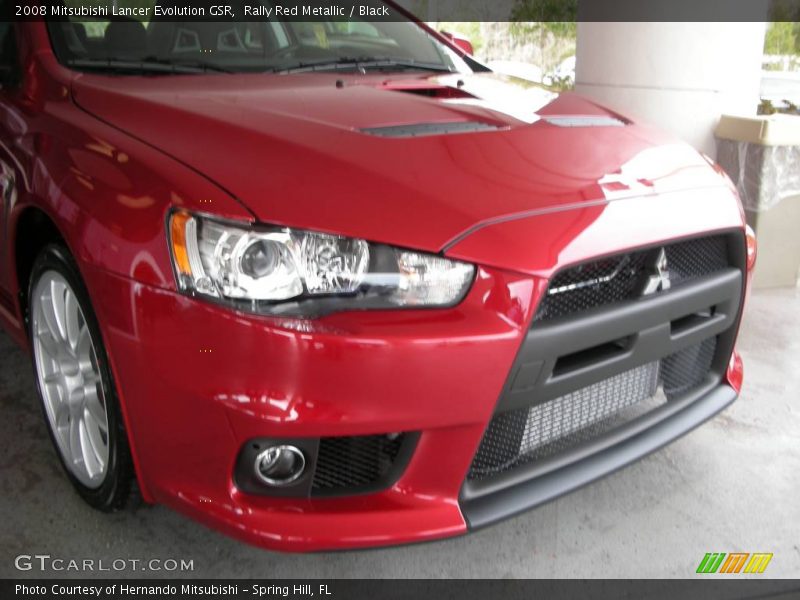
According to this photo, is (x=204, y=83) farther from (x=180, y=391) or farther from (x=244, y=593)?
(x=244, y=593)

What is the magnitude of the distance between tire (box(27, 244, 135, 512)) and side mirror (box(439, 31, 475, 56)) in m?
1.93

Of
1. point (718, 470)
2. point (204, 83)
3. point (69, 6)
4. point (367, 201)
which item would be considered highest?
point (69, 6)

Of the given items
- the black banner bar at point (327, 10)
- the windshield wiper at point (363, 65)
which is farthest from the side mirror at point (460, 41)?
the windshield wiper at point (363, 65)

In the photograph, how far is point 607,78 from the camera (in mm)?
4266

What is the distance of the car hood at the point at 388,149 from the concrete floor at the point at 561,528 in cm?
82

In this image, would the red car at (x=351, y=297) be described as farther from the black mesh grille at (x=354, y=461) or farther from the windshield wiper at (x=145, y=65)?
the windshield wiper at (x=145, y=65)

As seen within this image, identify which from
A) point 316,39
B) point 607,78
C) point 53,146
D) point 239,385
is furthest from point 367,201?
point 607,78

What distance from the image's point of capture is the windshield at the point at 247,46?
211 cm

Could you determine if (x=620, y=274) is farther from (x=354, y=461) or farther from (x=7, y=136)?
(x=7, y=136)

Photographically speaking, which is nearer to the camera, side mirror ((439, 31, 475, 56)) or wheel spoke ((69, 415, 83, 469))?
wheel spoke ((69, 415, 83, 469))

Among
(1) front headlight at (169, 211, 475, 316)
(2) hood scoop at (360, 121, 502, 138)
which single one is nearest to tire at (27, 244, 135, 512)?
(1) front headlight at (169, 211, 475, 316)

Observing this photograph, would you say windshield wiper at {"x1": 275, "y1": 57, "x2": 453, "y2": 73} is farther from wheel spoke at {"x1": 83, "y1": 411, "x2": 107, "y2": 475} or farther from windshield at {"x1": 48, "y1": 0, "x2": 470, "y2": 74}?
wheel spoke at {"x1": 83, "y1": 411, "x2": 107, "y2": 475}

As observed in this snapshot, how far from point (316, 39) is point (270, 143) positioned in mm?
1134

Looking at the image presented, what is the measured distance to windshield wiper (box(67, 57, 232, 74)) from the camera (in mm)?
2049
